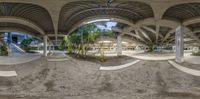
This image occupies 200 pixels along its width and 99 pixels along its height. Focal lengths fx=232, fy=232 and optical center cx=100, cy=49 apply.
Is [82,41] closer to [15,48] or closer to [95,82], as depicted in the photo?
[95,82]

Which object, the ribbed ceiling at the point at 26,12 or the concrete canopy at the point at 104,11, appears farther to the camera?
the ribbed ceiling at the point at 26,12

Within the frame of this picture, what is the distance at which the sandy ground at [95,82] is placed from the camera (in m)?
22.7

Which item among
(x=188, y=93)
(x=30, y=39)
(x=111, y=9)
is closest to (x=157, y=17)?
(x=111, y=9)

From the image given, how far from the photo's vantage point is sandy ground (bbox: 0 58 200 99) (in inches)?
894

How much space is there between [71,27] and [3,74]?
18.7m

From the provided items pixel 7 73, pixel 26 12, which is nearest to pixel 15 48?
pixel 26 12

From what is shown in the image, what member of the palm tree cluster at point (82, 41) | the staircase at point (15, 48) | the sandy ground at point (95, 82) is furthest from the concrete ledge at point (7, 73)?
the staircase at point (15, 48)

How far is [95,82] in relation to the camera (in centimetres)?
2812

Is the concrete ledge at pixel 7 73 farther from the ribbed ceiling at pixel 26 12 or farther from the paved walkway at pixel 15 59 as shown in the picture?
the ribbed ceiling at pixel 26 12

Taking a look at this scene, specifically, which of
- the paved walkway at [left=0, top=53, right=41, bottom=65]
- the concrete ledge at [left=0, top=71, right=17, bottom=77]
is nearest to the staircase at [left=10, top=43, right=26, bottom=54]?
the paved walkway at [left=0, top=53, right=41, bottom=65]

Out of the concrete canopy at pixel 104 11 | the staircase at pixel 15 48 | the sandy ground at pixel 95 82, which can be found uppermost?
the concrete canopy at pixel 104 11

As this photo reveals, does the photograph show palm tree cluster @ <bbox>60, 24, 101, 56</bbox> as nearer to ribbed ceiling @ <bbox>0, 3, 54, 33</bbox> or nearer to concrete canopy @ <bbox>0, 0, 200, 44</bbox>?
concrete canopy @ <bbox>0, 0, 200, 44</bbox>

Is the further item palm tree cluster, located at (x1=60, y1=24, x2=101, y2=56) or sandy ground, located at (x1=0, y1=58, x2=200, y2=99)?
palm tree cluster, located at (x1=60, y1=24, x2=101, y2=56)

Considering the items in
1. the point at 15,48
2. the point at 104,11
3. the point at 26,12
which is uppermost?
the point at 104,11
